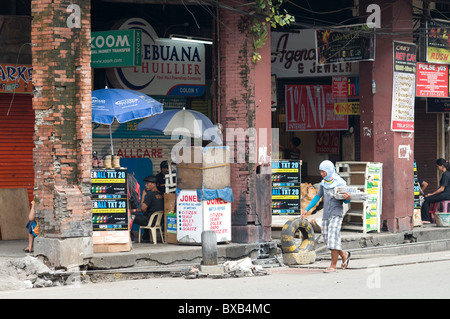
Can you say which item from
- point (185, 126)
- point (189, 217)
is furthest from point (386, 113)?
point (189, 217)

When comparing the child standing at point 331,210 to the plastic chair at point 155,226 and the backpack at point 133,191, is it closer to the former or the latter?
the plastic chair at point 155,226

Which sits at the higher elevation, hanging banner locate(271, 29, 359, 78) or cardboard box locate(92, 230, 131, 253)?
hanging banner locate(271, 29, 359, 78)

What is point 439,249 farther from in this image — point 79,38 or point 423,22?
point 79,38

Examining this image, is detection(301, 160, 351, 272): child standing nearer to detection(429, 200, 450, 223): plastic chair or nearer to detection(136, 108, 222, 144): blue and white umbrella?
detection(136, 108, 222, 144): blue and white umbrella

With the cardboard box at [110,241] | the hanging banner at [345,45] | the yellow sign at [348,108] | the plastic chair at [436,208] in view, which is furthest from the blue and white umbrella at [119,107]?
the plastic chair at [436,208]

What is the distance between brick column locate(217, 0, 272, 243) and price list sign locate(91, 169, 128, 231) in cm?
239

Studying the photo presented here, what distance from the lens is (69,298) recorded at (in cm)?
1005

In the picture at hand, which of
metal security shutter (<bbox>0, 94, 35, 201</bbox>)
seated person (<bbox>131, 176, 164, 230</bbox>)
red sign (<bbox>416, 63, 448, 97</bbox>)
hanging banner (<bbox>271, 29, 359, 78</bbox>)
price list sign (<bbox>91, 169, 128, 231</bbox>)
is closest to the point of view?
price list sign (<bbox>91, 169, 128, 231</bbox>)

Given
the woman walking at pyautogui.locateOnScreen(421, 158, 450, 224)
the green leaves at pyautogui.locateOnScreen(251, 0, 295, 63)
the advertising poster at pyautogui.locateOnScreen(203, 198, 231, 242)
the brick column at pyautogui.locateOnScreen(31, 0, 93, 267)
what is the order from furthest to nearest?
1. the woman walking at pyautogui.locateOnScreen(421, 158, 450, 224)
2. the green leaves at pyautogui.locateOnScreen(251, 0, 295, 63)
3. the advertising poster at pyautogui.locateOnScreen(203, 198, 231, 242)
4. the brick column at pyautogui.locateOnScreen(31, 0, 93, 267)

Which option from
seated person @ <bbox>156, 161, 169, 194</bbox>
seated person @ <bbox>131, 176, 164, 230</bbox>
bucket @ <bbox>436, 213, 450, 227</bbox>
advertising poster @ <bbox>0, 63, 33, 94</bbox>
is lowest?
bucket @ <bbox>436, 213, 450, 227</bbox>

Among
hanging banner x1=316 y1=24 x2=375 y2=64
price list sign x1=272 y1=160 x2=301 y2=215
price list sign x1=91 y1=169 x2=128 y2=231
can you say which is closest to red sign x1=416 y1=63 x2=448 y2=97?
hanging banner x1=316 y1=24 x2=375 y2=64

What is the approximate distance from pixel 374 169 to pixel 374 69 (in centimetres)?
225

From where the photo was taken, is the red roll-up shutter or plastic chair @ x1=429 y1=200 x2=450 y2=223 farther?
the red roll-up shutter

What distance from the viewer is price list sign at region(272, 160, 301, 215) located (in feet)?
51.5
